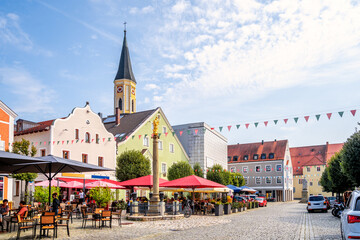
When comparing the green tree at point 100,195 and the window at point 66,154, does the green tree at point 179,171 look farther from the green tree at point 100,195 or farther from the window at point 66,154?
the green tree at point 100,195

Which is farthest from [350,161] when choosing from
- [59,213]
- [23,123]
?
[23,123]

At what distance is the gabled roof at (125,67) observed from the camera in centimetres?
8825

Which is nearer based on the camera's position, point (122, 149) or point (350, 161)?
point (350, 161)

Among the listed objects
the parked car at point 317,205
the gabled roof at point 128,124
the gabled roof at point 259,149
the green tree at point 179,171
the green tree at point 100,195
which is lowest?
the parked car at point 317,205

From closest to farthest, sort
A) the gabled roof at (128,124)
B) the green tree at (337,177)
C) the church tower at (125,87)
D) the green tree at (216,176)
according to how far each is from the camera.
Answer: the green tree at (337,177), the gabled roof at (128,124), the green tree at (216,176), the church tower at (125,87)

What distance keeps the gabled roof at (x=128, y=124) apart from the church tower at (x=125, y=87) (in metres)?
35.6

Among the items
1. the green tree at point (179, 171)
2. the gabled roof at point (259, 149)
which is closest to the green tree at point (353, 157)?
the green tree at point (179, 171)

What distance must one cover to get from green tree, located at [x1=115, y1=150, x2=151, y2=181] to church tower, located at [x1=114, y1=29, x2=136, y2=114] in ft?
156

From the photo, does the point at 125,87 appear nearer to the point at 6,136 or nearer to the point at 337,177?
the point at 337,177

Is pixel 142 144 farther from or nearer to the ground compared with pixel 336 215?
→ farther from the ground

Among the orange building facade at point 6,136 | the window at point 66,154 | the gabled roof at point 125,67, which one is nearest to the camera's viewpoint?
the orange building facade at point 6,136

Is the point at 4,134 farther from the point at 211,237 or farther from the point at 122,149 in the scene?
the point at 211,237

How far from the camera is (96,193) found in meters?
23.8

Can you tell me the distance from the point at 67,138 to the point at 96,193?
13384mm
